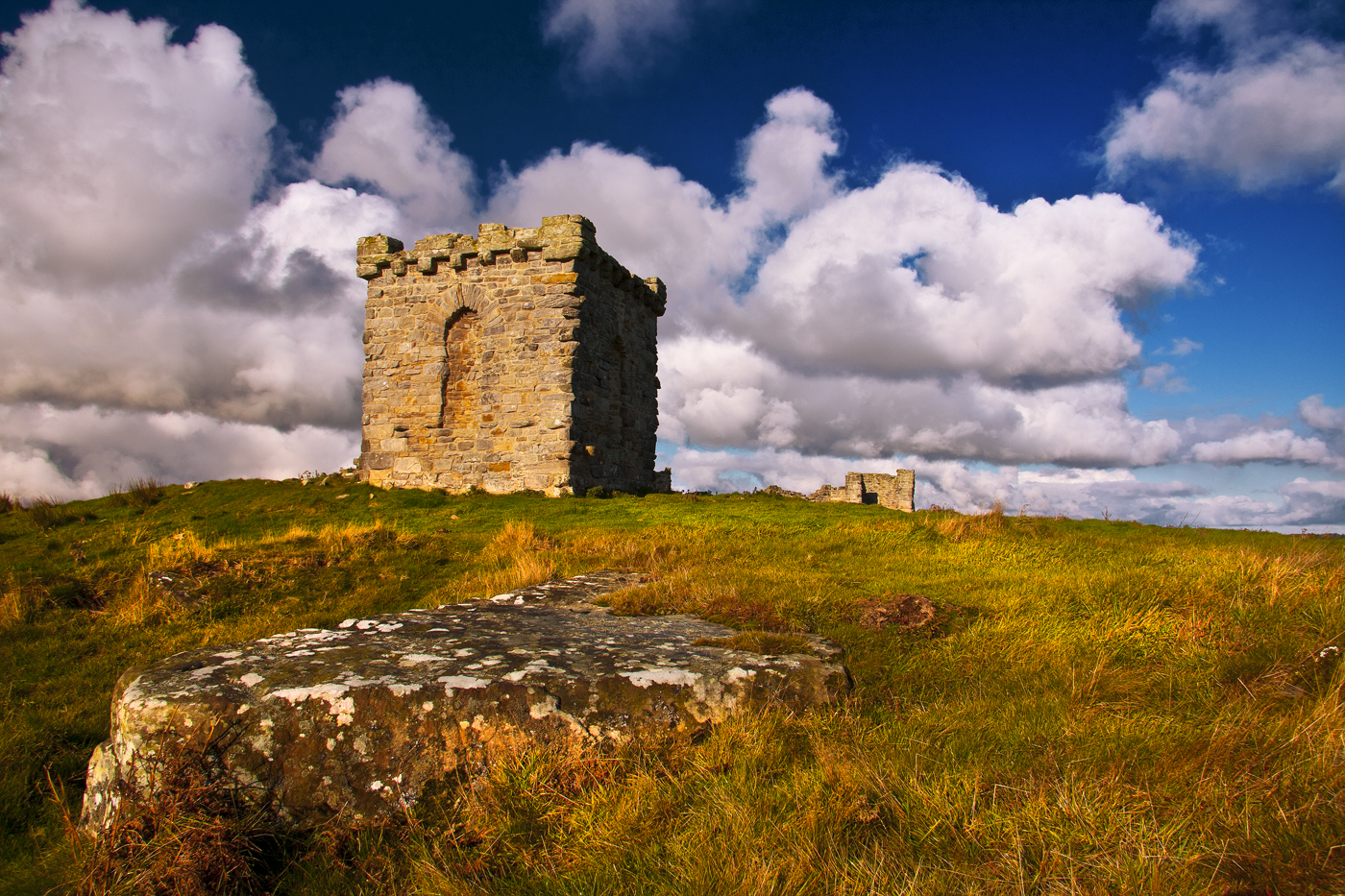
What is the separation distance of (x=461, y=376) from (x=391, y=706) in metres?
16.3

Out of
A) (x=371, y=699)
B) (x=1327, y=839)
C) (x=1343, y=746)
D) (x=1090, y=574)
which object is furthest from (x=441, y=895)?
(x=1090, y=574)

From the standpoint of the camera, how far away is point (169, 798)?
279cm

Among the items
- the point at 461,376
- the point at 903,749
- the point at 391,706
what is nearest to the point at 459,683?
the point at 391,706

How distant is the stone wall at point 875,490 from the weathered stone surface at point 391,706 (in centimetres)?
1762

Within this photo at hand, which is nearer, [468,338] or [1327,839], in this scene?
[1327,839]

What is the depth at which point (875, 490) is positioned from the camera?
21.2 m

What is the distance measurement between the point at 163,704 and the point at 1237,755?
4.32 metres

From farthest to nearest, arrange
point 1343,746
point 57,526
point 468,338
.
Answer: point 468,338 < point 57,526 < point 1343,746

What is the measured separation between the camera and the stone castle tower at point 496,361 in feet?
57.3

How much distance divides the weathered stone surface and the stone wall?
17624mm

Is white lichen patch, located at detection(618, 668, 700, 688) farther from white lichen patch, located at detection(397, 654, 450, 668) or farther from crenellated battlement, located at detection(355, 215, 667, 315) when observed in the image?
crenellated battlement, located at detection(355, 215, 667, 315)

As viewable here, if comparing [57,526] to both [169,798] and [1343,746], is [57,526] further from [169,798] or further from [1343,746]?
[1343,746]

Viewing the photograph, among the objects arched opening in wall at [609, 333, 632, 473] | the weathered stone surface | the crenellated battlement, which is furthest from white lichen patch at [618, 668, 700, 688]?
arched opening in wall at [609, 333, 632, 473]

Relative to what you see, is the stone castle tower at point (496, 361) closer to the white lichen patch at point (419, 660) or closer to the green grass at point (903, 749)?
the green grass at point (903, 749)
